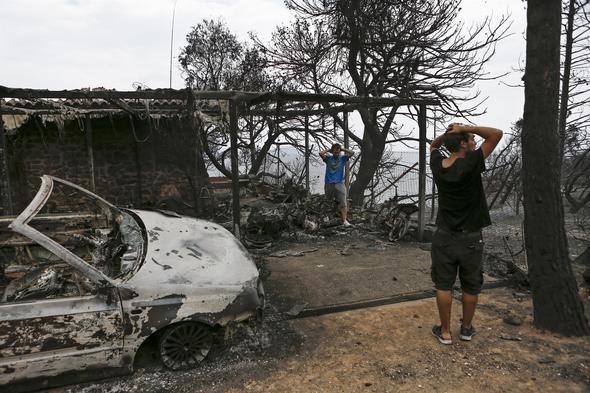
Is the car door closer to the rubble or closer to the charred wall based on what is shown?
the rubble

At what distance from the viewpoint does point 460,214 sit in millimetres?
3629

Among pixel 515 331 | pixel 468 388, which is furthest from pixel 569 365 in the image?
pixel 468 388

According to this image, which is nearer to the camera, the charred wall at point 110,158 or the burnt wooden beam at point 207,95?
the burnt wooden beam at point 207,95

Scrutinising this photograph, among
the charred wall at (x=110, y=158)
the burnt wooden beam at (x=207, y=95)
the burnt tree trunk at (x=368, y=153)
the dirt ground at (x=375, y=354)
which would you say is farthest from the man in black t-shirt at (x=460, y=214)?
the burnt tree trunk at (x=368, y=153)

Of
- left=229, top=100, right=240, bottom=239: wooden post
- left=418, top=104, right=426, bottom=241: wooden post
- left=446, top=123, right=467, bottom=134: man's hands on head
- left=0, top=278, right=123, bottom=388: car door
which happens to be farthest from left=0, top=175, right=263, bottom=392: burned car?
left=418, top=104, right=426, bottom=241: wooden post

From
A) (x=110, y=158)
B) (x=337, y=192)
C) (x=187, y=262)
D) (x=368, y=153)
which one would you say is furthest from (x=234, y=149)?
(x=368, y=153)

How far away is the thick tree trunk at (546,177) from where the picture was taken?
388cm

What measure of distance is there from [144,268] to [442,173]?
278 cm

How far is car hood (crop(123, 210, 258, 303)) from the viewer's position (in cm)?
323

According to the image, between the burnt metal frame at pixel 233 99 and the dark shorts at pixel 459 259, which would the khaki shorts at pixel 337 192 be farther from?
the dark shorts at pixel 459 259

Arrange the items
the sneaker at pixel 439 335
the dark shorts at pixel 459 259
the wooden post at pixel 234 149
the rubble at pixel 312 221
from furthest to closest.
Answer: the rubble at pixel 312 221 < the wooden post at pixel 234 149 < the sneaker at pixel 439 335 < the dark shorts at pixel 459 259

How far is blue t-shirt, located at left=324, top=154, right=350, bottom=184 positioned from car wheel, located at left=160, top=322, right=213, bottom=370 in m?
5.63

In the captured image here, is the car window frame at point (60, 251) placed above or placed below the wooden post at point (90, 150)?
below

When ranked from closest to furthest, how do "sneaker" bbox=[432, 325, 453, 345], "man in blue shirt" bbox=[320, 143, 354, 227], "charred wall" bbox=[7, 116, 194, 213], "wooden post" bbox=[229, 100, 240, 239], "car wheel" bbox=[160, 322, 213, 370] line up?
1. "car wheel" bbox=[160, 322, 213, 370]
2. "sneaker" bbox=[432, 325, 453, 345]
3. "wooden post" bbox=[229, 100, 240, 239]
4. "man in blue shirt" bbox=[320, 143, 354, 227]
5. "charred wall" bbox=[7, 116, 194, 213]
